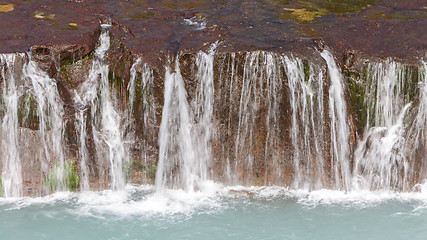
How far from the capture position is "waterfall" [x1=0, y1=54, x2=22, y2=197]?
6.66m

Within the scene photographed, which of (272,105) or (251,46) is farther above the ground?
(251,46)

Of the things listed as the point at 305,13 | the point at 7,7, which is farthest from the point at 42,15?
the point at 305,13

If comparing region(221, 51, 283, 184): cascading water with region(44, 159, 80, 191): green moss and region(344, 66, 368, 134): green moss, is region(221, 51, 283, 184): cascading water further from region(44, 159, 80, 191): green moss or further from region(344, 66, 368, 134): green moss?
region(44, 159, 80, 191): green moss

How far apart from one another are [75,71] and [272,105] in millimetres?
2510

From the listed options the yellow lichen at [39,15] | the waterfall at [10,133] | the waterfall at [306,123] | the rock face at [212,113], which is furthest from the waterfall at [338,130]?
the yellow lichen at [39,15]

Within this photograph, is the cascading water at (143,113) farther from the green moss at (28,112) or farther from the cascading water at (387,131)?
the cascading water at (387,131)

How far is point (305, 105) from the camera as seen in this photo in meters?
6.68

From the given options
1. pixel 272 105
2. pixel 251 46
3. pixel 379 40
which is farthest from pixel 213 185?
pixel 379 40

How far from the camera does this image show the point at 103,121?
686 centimetres

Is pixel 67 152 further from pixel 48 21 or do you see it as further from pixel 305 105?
pixel 305 105

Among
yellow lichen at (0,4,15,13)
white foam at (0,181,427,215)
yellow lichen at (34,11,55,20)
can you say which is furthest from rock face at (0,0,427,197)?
yellow lichen at (0,4,15,13)

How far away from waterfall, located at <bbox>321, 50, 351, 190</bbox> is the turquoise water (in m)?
0.23

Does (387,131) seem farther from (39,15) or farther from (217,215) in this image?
(39,15)

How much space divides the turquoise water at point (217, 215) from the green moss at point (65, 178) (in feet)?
0.37
